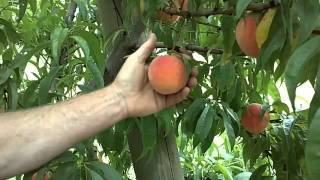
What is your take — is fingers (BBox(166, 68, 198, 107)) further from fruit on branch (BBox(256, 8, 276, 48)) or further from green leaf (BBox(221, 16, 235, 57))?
fruit on branch (BBox(256, 8, 276, 48))

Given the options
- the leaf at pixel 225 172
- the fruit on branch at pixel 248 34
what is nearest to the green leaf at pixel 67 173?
the fruit on branch at pixel 248 34

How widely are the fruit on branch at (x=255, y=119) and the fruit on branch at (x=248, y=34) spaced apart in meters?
0.40

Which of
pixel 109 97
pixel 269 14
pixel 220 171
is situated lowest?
pixel 220 171

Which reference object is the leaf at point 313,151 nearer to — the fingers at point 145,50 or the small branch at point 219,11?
the small branch at point 219,11

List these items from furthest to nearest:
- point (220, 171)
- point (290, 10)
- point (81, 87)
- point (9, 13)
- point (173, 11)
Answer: point (220, 171) → point (9, 13) → point (81, 87) → point (173, 11) → point (290, 10)

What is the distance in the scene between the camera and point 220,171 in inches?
66.8

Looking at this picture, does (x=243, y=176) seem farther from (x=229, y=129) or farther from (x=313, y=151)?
(x=313, y=151)

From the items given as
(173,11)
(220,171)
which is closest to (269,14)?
(173,11)

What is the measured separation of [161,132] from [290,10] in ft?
2.05

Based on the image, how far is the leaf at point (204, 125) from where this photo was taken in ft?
3.39

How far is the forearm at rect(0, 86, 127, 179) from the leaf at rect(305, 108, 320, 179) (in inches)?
22.6

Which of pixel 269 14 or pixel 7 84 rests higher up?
pixel 269 14

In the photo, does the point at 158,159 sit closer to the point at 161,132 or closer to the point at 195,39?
the point at 161,132

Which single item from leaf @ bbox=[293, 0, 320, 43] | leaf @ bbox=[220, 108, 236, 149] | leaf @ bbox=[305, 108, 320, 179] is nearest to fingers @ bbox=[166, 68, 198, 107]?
leaf @ bbox=[220, 108, 236, 149]
